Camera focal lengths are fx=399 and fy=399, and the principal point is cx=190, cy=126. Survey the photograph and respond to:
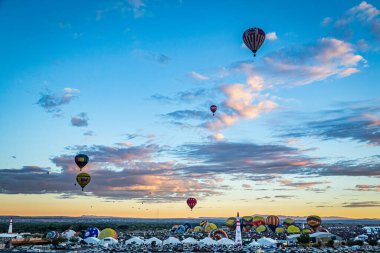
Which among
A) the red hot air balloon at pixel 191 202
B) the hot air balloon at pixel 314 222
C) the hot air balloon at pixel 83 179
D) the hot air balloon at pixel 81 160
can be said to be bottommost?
the hot air balloon at pixel 314 222

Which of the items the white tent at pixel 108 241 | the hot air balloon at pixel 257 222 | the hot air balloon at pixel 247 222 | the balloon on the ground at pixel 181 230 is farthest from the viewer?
the balloon on the ground at pixel 181 230

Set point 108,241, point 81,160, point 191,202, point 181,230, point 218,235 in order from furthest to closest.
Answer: point 181,230 < point 191,202 < point 218,235 < point 108,241 < point 81,160

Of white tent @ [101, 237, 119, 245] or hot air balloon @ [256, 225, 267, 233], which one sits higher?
white tent @ [101, 237, 119, 245]

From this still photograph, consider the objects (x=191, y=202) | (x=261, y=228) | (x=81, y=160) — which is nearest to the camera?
(x=81, y=160)

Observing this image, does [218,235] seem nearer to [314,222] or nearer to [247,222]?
[314,222]

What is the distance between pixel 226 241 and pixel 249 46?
32.9m

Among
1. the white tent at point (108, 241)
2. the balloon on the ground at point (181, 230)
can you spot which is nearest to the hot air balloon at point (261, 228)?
the balloon on the ground at point (181, 230)

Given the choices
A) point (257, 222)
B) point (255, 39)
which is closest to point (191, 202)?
point (255, 39)

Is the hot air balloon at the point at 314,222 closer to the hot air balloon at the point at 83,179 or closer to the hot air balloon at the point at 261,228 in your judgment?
the hot air balloon at the point at 261,228

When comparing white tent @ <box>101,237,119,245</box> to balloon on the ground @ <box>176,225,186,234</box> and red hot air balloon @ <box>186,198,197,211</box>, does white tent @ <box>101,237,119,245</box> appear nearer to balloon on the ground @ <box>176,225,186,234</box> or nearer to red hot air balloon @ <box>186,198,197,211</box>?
red hot air balloon @ <box>186,198,197,211</box>

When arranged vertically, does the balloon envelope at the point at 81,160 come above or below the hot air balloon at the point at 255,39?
below

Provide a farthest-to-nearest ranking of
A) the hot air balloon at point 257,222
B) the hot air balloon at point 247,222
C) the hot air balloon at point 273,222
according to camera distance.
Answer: the hot air balloon at point 247,222 → the hot air balloon at point 257,222 → the hot air balloon at point 273,222

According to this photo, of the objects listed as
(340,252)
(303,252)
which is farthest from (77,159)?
(340,252)

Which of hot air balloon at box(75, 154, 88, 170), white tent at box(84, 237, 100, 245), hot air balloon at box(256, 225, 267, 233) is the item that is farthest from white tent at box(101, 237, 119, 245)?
hot air balloon at box(256, 225, 267, 233)
